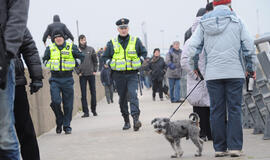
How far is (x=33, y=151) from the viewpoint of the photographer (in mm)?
5664

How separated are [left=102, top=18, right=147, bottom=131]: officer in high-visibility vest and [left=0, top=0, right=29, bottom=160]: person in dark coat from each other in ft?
24.7

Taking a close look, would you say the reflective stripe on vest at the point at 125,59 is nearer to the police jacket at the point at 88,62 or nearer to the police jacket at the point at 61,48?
the police jacket at the point at 61,48

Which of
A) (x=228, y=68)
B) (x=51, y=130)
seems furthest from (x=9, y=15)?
(x=51, y=130)

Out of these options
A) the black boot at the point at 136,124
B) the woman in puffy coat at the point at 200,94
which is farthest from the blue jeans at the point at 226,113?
the black boot at the point at 136,124

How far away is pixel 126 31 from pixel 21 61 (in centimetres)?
706

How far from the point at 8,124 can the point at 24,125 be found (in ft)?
3.33

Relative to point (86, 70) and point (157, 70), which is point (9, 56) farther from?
point (157, 70)

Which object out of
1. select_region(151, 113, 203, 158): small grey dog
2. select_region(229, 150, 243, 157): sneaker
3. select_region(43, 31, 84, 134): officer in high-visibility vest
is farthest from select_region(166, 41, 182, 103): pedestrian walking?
select_region(229, 150, 243, 157): sneaker

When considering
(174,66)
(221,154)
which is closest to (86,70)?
(174,66)

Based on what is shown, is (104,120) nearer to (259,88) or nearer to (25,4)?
(259,88)

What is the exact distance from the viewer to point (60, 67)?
12336 mm

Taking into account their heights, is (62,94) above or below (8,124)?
below

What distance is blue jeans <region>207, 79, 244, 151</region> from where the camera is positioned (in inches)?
300

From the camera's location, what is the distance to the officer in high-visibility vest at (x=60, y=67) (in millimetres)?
12359
